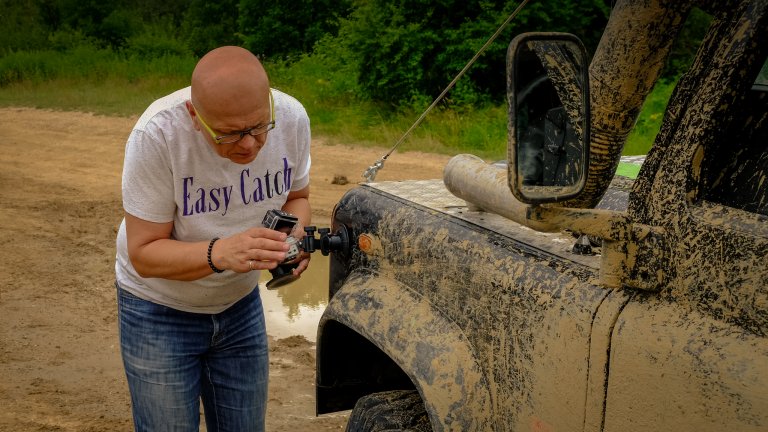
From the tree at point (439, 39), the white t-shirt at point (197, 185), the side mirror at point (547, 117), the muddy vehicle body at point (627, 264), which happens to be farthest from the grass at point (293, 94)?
the side mirror at point (547, 117)

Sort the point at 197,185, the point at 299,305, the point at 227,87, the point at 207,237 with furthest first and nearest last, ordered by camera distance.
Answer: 1. the point at 299,305
2. the point at 207,237
3. the point at 197,185
4. the point at 227,87

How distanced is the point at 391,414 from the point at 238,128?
0.89m

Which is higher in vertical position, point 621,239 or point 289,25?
point 621,239

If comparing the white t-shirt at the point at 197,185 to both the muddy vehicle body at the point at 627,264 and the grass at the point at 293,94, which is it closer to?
the muddy vehicle body at the point at 627,264

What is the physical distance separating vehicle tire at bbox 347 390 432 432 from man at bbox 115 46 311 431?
48cm

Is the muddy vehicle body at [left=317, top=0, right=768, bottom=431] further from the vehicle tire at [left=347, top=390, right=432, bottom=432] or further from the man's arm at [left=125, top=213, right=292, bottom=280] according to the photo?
the man's arm at [left=125, top=213, right=292, bottom=280]

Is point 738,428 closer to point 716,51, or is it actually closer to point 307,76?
point 716,51

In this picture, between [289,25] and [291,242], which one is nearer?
[291,242]

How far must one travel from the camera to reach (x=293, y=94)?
59.7 feet

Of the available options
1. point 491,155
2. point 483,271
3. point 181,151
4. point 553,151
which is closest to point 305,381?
point 181,151

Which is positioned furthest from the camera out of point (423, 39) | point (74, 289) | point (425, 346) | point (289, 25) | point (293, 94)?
point (289, 25)

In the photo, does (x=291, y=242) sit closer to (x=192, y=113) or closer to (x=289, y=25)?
(x=192, y=113)

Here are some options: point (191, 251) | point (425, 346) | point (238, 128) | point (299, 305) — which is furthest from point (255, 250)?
point (299, 305)

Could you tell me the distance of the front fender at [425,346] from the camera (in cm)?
227
